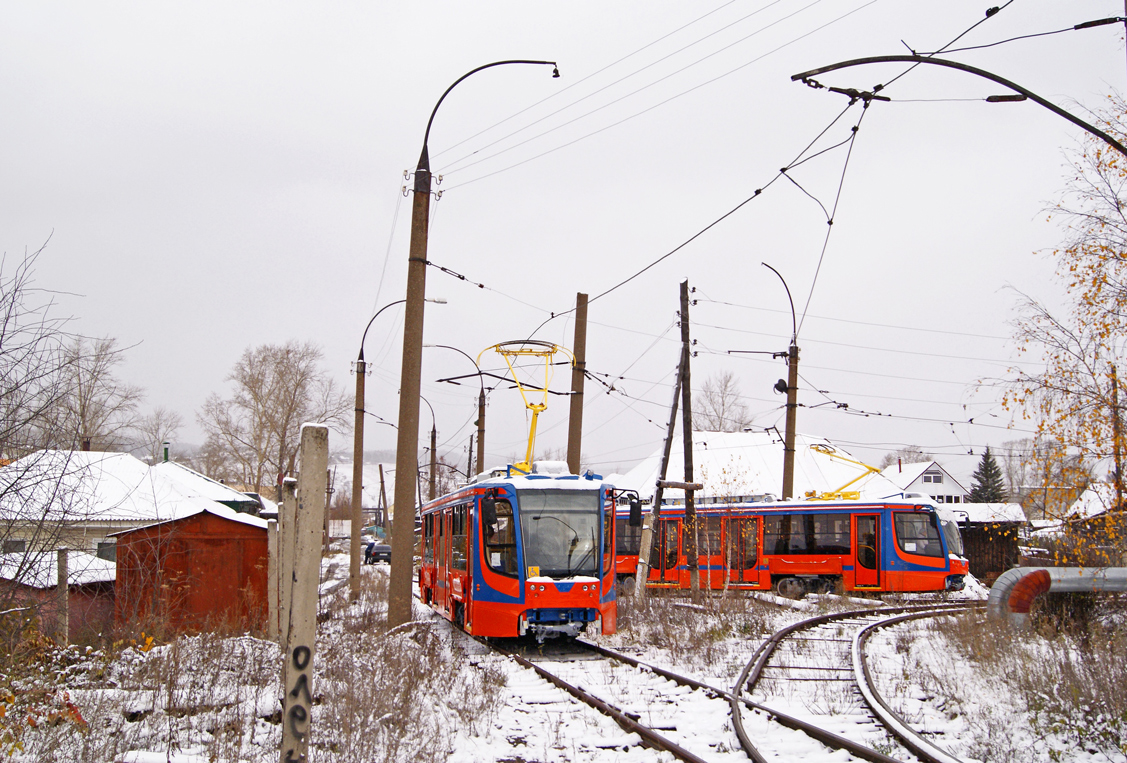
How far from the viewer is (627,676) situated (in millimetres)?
11859

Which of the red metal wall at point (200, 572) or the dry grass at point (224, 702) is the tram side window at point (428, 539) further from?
the dry grass at point (224, 702)

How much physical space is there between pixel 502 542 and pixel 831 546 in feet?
47.3

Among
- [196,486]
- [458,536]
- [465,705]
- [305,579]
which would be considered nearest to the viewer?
[305,579]

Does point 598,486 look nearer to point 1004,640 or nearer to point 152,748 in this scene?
point 1004,640

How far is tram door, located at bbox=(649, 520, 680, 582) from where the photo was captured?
29219 millimetres

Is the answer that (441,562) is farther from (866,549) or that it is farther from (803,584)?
(866,549)

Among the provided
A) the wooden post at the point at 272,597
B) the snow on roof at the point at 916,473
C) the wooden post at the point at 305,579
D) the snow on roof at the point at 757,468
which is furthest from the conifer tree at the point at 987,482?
the wooden post at the point at 305,579

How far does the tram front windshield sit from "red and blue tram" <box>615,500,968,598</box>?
10532 mm

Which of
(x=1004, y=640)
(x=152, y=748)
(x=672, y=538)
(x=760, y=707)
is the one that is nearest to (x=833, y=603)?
(x=672, y=538)

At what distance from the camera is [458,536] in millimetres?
16969

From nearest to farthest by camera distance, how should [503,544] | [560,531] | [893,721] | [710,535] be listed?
[893,721] < [503,544] < [560,531] < [710,535]

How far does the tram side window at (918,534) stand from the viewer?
25.4m

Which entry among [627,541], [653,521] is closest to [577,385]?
[653,521]

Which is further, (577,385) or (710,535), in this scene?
(710,535)
